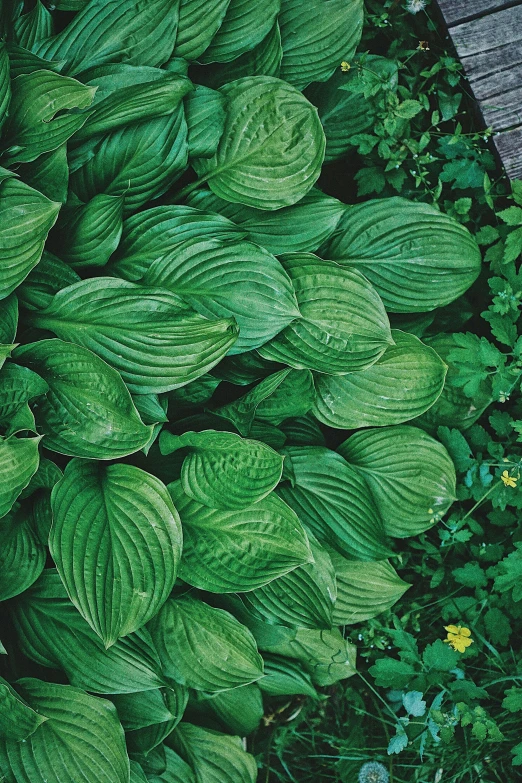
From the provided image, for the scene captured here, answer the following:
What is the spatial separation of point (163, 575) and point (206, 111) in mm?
942

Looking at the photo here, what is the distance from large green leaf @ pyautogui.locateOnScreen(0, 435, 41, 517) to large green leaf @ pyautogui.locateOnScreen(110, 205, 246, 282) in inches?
17.0

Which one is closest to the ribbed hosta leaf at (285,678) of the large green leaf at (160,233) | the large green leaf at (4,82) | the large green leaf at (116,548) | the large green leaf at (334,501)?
the large green leaf at (334,501)

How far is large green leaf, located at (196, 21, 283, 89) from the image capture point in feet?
4.72

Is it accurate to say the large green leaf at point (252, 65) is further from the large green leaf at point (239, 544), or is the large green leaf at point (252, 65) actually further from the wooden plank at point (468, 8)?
the large green leaf at point (239, 544)

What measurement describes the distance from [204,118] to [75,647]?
1134mm

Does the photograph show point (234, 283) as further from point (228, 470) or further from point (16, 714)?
point (16, 714)

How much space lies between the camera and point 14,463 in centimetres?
119

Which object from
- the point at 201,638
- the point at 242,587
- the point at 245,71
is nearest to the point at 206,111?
the point at 245,71

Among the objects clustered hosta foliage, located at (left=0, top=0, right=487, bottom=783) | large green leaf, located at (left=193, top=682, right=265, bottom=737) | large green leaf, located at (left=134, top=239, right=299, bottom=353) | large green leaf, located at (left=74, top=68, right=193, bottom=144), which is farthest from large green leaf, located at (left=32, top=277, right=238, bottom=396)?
large green leaf, located at (left=193, top=682, right=265, bottom=737)

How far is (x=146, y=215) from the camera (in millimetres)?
1413

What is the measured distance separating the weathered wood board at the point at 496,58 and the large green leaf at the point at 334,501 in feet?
2.69

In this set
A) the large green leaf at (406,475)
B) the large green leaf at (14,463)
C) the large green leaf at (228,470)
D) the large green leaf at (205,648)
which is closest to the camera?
the large green leaf at (14,463)

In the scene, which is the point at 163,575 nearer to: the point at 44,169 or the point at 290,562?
the point at 290,562

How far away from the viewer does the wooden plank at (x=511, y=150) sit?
1591 mm
